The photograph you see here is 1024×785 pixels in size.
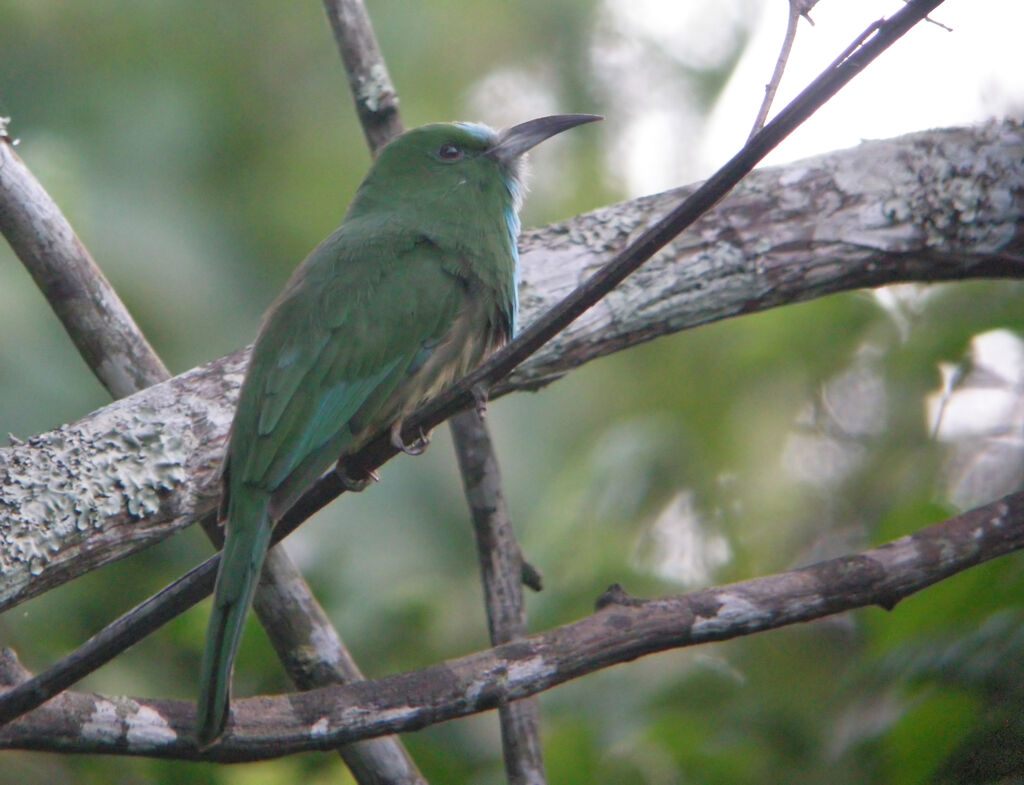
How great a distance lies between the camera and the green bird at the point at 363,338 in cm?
241

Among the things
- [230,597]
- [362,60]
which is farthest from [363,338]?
[362,60]

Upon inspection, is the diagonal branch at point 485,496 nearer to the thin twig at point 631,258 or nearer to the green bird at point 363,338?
the green bird at point 363,338

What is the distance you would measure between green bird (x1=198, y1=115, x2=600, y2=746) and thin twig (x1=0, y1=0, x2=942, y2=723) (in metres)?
0.25

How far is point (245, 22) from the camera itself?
558cm

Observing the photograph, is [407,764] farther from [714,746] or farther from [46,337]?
[46,337]

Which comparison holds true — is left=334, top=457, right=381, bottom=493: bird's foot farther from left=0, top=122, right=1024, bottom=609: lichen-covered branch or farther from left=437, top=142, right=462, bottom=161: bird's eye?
left=437, top=142, right=462, bottom=161: bird's eye

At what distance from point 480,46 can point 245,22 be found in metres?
1.13

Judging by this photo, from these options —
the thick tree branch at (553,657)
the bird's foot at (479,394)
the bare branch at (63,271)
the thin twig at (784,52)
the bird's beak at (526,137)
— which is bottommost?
the thick tree branch at (553,657)

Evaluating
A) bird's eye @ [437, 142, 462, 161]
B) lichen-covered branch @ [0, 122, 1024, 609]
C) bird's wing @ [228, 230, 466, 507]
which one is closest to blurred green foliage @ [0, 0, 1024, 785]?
lichen-covered branch @ [0, 122, 1024, 609]

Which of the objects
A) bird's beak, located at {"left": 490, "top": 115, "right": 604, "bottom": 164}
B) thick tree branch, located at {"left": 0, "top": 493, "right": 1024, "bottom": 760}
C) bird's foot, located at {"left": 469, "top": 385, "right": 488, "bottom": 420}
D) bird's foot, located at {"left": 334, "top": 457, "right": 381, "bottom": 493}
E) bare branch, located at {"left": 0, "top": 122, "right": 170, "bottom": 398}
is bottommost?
thick tree branch, located at {"left": 0, "top": 493, "right": 1024, "bottom": 760}

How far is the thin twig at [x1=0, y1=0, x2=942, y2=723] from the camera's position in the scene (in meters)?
1.75

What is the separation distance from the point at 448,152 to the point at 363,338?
814mm

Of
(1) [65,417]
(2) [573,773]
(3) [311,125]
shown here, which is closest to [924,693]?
(2) [573,773]

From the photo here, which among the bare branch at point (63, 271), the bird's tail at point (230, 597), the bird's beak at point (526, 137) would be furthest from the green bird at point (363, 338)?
the bare branch at point (63, 271)
